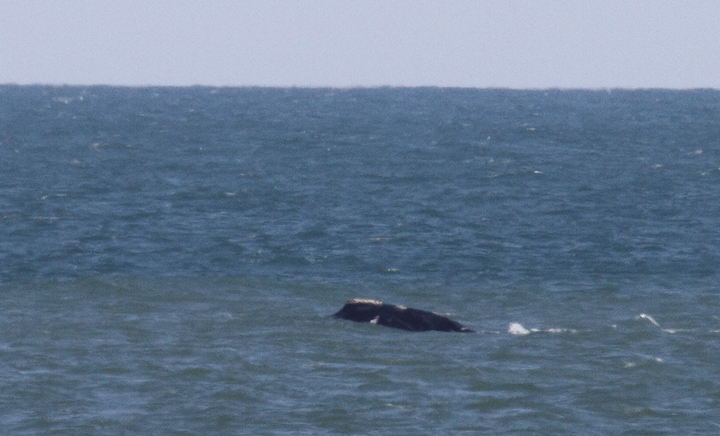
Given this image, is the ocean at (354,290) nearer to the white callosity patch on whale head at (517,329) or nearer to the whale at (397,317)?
the white callosity patch on whale head at (517,329)

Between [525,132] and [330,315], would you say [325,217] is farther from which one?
[525,132]

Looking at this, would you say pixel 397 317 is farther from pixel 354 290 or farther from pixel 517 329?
pixel 354 290

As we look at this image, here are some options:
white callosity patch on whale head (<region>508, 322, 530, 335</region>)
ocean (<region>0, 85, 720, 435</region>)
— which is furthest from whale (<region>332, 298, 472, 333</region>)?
white callosity patch on whale head (<region>508, 322, 530, 335</region>)

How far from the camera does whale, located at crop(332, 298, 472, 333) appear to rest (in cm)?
2577

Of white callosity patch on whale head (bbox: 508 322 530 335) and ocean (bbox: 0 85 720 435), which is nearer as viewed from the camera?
ocean (bbox: 0 85 720 435)

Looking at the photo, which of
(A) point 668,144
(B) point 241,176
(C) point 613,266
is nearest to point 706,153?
(A) point 668,144

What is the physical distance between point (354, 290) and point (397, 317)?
17.9 ft

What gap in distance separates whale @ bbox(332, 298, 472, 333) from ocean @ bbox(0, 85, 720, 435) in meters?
0.51

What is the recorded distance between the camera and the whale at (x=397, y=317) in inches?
1014

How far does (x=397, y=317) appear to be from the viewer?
2630 cm

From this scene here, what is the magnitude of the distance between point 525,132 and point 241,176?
3944 cm

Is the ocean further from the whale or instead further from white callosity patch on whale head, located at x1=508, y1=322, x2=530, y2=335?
the whale

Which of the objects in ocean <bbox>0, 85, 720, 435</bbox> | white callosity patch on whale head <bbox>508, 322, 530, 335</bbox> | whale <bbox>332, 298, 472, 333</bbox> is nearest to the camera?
ocean <bbox>0, 85, 720, 435</bbox>

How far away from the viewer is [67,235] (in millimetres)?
40688
